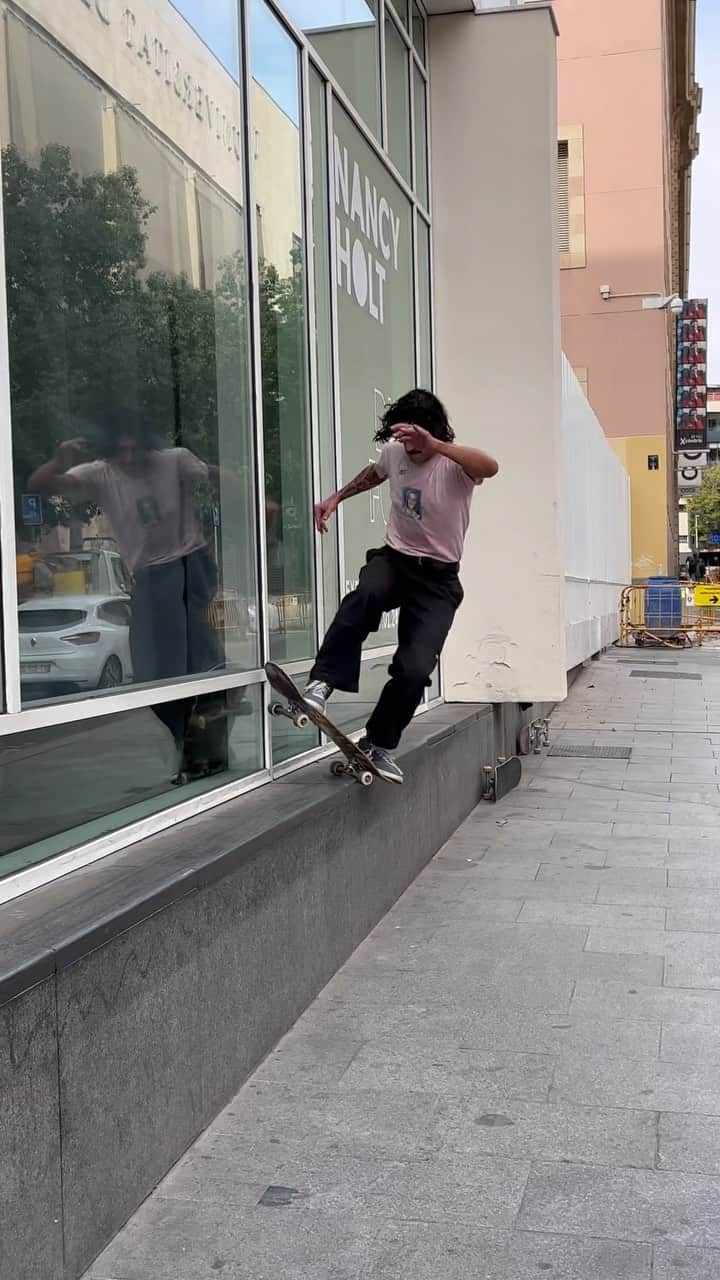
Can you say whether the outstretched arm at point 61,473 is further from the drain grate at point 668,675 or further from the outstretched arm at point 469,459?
the drain grate at point 668,675

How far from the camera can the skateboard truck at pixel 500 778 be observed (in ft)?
28.4

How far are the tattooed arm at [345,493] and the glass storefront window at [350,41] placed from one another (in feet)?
7.21

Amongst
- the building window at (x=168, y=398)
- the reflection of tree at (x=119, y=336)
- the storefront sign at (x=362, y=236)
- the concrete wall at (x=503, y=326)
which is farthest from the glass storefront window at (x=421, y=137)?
the reflection of tree at (x=119, y=336)

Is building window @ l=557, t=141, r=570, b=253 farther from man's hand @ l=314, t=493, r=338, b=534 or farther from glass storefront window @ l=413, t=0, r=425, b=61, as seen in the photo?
man's hand @ l=314, t=493, r=338, b=534

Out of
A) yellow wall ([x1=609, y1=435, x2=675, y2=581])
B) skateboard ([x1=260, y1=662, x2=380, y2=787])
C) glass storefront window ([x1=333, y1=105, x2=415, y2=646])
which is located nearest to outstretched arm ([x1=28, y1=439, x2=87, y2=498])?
skateboard ([x1=260, y1=662, x2=380, y2=787])

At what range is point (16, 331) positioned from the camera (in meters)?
3.26

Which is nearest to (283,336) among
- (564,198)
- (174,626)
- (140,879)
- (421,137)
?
(174,626)

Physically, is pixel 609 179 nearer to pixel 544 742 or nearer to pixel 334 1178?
pixel 544 742

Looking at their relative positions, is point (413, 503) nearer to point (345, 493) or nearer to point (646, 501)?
point (345, 493)

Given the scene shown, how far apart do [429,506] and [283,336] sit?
108cm

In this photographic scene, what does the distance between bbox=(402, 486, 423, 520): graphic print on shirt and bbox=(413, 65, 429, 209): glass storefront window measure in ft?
12.9

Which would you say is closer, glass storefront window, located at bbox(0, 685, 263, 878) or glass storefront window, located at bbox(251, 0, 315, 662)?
glass storefront window, located at bbox(0, 685, 263, 878)

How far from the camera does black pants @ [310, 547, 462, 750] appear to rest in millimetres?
5172

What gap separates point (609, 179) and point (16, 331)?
1323 inches
